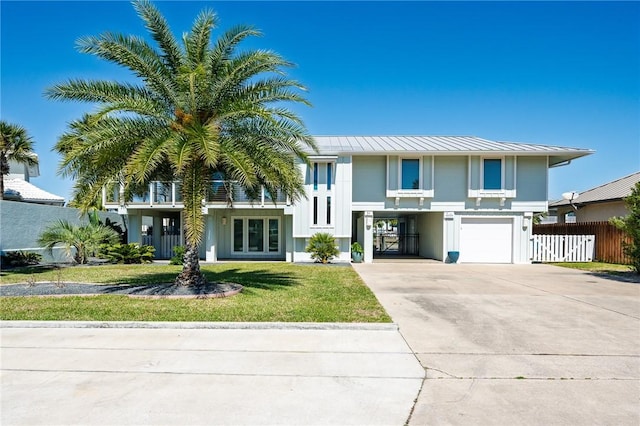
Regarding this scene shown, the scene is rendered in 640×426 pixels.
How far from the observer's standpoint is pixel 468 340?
19.4 ft

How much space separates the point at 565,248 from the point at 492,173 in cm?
579

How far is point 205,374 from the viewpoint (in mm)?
4523

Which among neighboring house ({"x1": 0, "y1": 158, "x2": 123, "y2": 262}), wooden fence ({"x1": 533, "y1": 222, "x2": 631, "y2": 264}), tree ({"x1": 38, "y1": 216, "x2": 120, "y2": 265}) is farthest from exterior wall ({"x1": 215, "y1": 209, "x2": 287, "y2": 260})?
wooden fence ({"x1": 533, "y1": 222, "x2": 631, "y2": 264})

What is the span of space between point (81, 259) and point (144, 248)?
8.58 ft

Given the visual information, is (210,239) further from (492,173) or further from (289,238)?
(492,173)

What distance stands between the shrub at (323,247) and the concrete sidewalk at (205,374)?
427 inches

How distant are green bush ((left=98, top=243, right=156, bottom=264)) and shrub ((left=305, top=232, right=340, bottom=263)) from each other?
26.6 feet

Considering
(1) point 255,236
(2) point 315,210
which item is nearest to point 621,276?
(2) point 315,210

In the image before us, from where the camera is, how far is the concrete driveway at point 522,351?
3.75 m

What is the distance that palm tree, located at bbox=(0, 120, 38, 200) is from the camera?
18.2 metres

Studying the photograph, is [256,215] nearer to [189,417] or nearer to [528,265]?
[528,265]

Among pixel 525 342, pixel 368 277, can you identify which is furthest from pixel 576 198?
pixel 525 342

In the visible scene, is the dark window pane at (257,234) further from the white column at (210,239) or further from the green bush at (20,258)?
the green bush at (20,258)

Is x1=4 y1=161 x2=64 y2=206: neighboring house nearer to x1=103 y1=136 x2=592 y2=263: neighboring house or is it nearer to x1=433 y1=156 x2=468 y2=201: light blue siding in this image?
x1=103 y1=136 x2=592 y2=263: neighboring house
